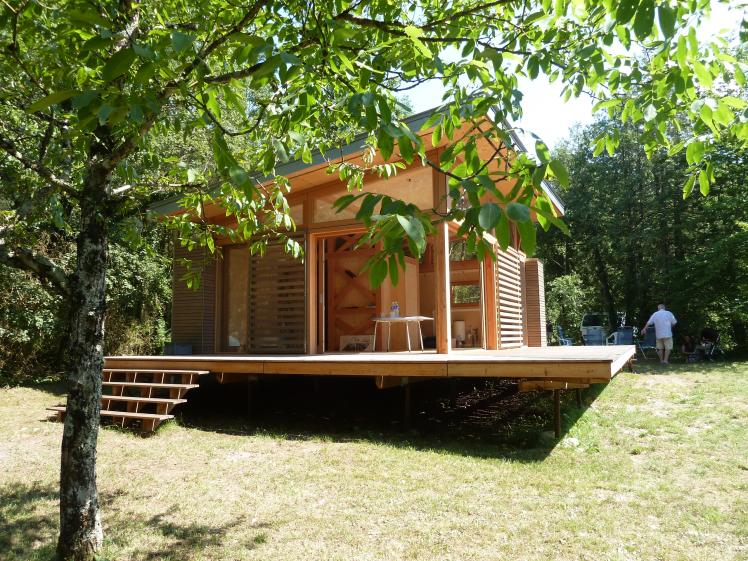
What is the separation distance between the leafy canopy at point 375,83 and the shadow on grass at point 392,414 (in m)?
2.89

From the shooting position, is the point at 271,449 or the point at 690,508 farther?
the point at 271,449

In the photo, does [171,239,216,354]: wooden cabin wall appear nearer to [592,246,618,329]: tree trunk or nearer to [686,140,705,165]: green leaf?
[686,140,705,165]: green leaf

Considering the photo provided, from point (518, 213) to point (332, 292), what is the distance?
8970 millimetres

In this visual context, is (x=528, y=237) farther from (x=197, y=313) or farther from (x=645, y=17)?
(x=197, y=313)

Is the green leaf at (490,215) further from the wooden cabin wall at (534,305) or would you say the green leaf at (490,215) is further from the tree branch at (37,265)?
the wooden cabin wall at (534,305)

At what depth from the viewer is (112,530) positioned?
3.21m

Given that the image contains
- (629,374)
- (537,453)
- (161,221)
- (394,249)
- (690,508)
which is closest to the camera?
(394,249)

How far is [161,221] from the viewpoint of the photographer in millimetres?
3914

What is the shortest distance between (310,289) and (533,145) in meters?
6.29

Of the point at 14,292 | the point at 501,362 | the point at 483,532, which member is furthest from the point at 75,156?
the point at 14,292

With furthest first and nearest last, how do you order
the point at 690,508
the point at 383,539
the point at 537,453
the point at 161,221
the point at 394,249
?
the point at 537,453, the point at 161,221, the point at 690,508, the point at 383,539, the point at 394,249

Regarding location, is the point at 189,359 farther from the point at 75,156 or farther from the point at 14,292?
the point at 14,292

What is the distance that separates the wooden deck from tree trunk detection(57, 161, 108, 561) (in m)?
3.27

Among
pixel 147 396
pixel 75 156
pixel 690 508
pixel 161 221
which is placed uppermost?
pixel 75 156
